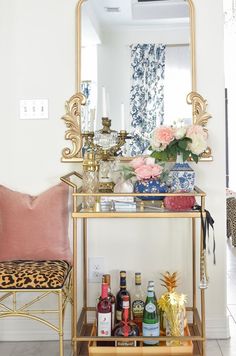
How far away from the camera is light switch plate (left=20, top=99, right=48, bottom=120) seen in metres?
2.38

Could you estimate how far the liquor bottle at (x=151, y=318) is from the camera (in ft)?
6.75

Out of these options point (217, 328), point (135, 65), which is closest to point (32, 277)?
point (217, 328)

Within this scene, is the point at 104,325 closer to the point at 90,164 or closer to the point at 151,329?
the point at 151,329

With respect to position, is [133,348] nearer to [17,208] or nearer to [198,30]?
[17,208]

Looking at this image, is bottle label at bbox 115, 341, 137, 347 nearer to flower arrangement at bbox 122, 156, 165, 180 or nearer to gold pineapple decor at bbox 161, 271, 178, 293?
gold pineapple decor at bbox 161, 271, 178, 293

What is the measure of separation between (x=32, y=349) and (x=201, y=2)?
197 cm

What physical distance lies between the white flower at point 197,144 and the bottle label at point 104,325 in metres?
0.84

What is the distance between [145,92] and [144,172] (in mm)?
571

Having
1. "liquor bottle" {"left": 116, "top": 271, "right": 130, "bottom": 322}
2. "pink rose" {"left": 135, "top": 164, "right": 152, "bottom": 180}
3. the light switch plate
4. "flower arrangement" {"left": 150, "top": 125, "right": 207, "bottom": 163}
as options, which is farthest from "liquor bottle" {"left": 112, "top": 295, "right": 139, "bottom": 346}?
the light switch plate

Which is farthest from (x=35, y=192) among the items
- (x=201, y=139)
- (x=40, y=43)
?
(x=201, y=139)

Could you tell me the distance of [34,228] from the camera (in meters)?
2.19

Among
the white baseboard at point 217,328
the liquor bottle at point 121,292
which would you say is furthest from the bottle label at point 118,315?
the white baseboard at point 217,328

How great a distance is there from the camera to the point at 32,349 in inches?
89.5

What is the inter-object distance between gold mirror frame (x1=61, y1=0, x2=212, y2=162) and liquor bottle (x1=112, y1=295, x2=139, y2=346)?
753 mm
